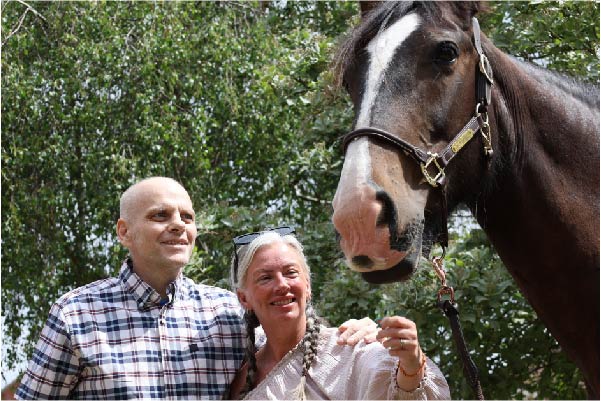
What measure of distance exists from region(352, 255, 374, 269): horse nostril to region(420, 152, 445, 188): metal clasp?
12.3 inches

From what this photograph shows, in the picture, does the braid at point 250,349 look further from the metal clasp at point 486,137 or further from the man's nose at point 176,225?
the metal clasp at point 486,137

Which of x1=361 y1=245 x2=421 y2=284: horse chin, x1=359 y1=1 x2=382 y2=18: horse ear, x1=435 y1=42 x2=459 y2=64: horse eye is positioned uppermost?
x1=359 y1=1 x2=382 y2=18: horse ear

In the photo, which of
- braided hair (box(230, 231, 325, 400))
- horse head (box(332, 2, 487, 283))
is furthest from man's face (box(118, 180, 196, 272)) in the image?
horse head (box(332, 2, 487, 283))

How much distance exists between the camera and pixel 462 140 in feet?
8.69

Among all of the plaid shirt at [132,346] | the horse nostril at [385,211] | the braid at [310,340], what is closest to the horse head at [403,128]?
the horse nostril at [385,211]

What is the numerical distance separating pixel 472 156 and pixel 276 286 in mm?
789

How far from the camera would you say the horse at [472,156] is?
249 centimetres

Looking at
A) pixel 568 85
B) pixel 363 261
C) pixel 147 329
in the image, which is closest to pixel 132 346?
pixel 147 329

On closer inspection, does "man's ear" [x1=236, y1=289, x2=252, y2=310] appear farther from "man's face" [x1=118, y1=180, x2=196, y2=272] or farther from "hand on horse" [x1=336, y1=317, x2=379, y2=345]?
"hand on horse" [x1=336, y1=317, x2=379, y2=345]

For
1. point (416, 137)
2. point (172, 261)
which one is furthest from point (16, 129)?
point (416, 137)

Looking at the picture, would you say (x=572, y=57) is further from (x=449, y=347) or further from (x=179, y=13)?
(x=179, y=13)

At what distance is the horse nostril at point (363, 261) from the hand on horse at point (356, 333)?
0.39 m

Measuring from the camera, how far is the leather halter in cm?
250

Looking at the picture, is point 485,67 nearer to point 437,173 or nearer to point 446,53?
point 446,53
